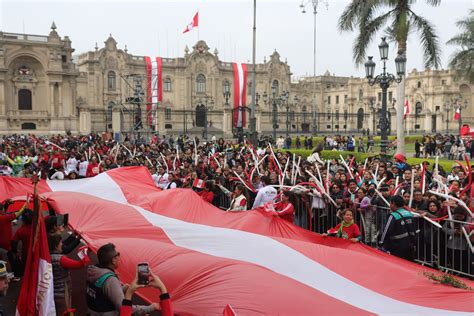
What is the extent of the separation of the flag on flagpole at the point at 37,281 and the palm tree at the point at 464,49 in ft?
127

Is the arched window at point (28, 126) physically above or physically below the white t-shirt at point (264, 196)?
above

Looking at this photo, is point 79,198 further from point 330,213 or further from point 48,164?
point 48,164

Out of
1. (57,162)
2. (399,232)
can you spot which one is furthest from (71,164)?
(399,232)

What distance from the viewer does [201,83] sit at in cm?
7019

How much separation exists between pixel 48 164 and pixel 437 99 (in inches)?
2695

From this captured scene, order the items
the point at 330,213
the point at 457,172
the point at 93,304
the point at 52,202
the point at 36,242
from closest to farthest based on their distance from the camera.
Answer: the point at 93,304 → the point at 36,242 → the point at 52,202 → the point at 330,213 → the point at 457,172

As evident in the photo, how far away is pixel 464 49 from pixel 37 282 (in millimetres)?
40296

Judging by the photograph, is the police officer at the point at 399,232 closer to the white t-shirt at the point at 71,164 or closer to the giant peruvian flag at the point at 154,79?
the white t-shirt at the point at 71,164

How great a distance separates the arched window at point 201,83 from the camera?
69.9m

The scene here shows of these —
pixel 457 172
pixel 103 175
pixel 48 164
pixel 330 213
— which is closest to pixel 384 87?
pixel 457 172

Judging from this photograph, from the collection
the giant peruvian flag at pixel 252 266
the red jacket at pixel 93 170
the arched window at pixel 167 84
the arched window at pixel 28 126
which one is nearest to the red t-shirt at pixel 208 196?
the giant peruvian flag at pixel 252 266

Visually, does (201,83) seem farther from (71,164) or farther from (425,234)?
(425,234)

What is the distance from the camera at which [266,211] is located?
8445mm

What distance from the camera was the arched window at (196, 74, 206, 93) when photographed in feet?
229
